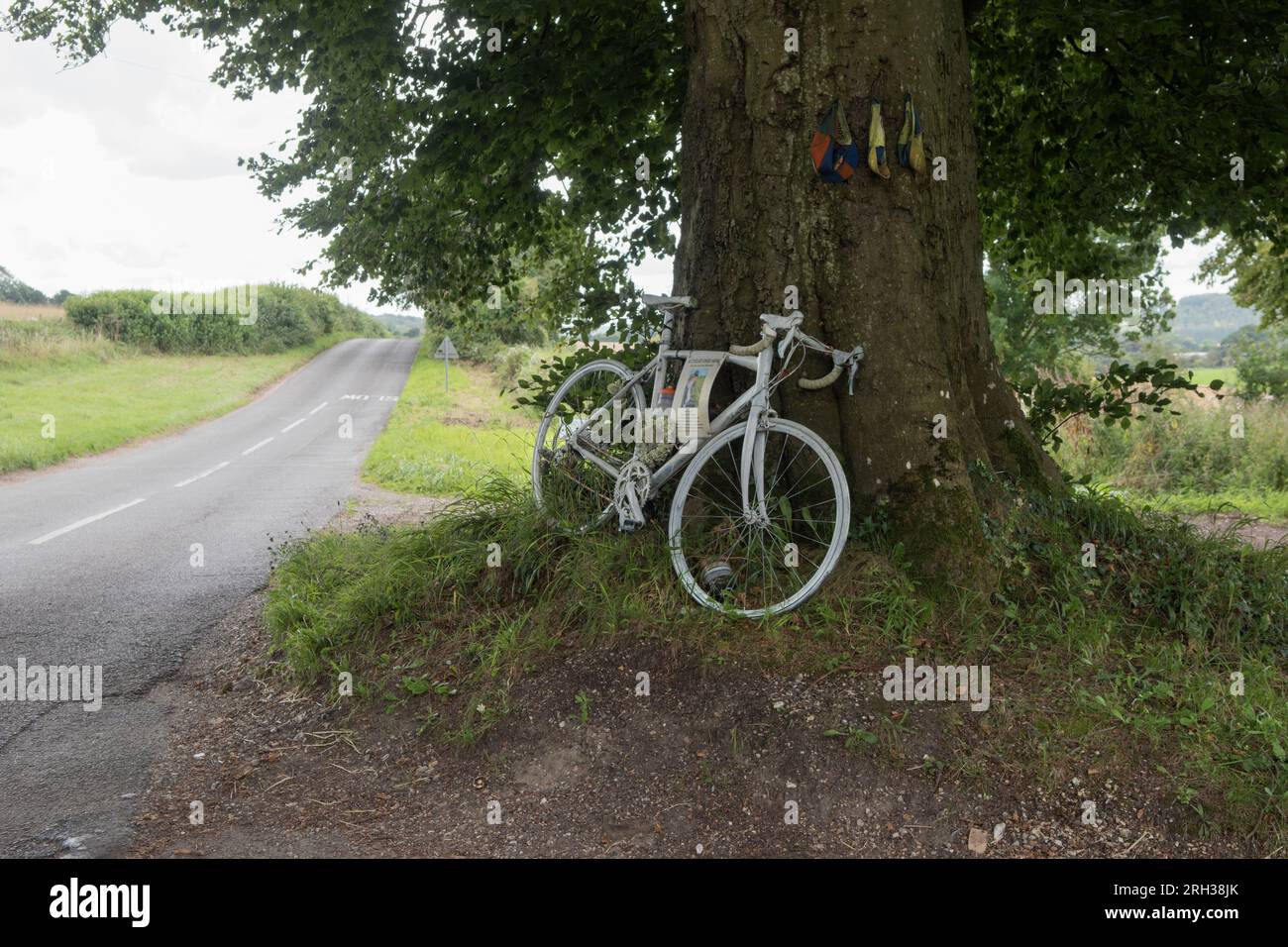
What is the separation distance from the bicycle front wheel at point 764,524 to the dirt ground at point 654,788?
1.58ft

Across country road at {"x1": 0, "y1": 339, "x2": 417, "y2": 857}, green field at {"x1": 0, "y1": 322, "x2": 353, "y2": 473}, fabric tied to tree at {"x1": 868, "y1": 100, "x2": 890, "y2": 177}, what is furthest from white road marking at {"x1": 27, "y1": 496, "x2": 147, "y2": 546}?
fabric tied to tree at {"x1": 868, "y1": 100, "x2": 890, "y2": 177}

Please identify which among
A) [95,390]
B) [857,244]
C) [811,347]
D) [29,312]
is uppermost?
[29,312]

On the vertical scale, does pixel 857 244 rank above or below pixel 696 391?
above

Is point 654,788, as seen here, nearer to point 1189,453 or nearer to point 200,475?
point 200,475

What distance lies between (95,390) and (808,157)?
29.2 m

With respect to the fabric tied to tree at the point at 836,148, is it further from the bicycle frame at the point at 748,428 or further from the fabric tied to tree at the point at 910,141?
the bicycle frame at the point at 748,428

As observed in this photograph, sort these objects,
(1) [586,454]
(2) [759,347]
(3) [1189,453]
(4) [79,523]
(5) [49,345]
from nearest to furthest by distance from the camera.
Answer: (2) [759,347] < (1) [586,454] < (4) [79,523] < (3) [1189,453] < (5) [49,345]

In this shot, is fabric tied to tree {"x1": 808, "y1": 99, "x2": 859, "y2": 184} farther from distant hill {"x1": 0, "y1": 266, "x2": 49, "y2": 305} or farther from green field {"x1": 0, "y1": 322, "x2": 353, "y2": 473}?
distant hill {"x1": 0, "y1": 266, "x2": 49, "y2": 305}

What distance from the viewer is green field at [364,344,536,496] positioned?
49.9 ft

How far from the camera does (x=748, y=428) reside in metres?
4.88

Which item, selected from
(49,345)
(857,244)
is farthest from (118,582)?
(49,345)

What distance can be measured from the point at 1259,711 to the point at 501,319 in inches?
273

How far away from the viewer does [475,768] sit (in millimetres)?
4504

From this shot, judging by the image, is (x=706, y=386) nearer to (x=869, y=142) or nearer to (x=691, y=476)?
(x=691, y=476)
